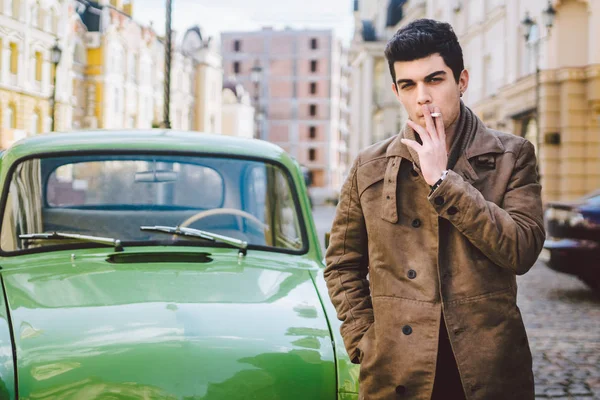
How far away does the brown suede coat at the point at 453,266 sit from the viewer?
2.03m

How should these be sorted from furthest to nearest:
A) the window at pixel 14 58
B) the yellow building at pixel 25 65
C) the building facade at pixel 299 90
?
1. the building facade at pixel 299 90
2. the window at pixel 14 58
3. the yellow building at pixel 25 65

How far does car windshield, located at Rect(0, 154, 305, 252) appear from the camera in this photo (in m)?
4.08

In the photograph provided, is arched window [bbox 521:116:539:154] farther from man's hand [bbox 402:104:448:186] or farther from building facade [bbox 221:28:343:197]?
building facade [bbox 221:28:343:197]

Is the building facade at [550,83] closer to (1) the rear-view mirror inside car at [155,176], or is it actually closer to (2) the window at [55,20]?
(1) the rear-view mirror inside car at [155,176]

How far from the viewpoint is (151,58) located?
57031mm

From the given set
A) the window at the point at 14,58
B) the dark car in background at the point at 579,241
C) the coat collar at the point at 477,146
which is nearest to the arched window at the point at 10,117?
the window at the point at 14,58

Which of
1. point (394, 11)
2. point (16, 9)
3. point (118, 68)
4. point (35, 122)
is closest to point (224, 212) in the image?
point (16, 9)

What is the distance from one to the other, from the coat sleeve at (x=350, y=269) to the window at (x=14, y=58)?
37.1 metres

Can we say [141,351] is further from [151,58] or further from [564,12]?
[151,58]

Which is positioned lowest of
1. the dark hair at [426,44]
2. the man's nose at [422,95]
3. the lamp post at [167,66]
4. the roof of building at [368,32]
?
the man's nose at [422,95]

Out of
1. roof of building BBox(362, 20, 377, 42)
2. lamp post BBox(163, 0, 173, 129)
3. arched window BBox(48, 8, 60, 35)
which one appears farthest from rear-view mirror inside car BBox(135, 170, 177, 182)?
roof of building BBox(362, 20, 377, 42)

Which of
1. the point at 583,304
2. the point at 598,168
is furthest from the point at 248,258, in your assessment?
the point at 598,168

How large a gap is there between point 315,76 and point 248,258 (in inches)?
3718

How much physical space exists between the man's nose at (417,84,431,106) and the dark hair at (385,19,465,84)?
80 millimetres
